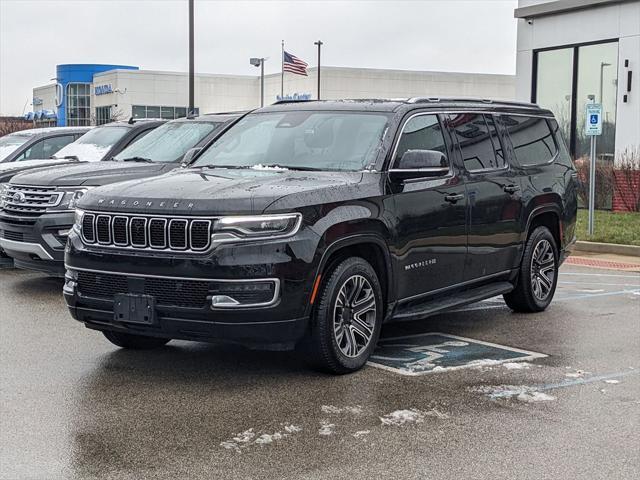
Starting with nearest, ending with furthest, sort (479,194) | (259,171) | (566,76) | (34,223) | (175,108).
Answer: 1. (259,171)
2. (479,194)
3. (34,223)
4. (566,76)
5. (175,108)

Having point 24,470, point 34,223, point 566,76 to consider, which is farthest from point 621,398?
point 566,76

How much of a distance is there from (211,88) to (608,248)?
220ft

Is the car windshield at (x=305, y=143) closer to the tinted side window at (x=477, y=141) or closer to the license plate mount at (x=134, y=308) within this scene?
the tinted side window at (x=477, y=141)

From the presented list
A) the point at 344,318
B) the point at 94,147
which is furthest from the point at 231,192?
the point at 94,147

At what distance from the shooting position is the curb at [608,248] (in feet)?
49.6

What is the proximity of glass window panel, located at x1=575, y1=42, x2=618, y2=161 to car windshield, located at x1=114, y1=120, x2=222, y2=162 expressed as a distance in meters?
Result: 13.4

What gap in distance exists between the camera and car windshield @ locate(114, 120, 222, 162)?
11664mm

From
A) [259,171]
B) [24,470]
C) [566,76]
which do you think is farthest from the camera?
[566,76]

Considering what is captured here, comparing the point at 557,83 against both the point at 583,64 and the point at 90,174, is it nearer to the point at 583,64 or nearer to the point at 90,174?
the point at 583,64

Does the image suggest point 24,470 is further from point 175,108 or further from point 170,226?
point 175,108

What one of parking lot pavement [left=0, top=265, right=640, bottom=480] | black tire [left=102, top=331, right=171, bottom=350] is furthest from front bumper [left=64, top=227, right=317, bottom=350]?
black tire [left=102, top=331, right=171, bottom=350]

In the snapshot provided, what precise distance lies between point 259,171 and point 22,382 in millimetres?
2238

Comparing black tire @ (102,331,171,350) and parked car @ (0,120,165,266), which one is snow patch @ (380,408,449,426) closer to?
black tire @ (102,331,171,350)

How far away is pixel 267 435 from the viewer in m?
5.34
